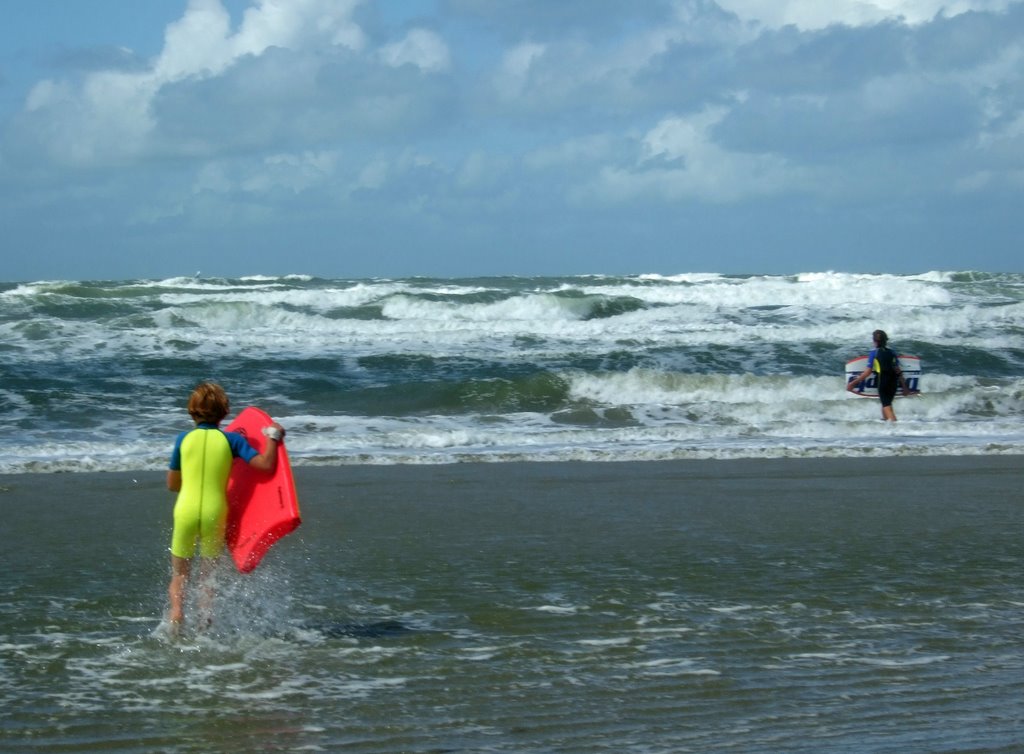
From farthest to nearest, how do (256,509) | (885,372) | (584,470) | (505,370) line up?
1. (505,370)
2. (885,372)
3. (584,470)
4. (256,509)

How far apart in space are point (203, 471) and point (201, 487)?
70mm

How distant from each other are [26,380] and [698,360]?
11.8 meters

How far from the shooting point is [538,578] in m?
6.67

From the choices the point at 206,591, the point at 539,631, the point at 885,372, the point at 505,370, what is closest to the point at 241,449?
the point at 206,591

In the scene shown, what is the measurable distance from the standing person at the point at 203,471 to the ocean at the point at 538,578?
30 cm

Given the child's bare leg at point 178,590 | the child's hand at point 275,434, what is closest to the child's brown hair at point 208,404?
the child's hand at point 275,434

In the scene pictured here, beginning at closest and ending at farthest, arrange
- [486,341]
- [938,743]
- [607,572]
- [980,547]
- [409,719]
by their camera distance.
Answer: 1. [938,743]
2. [409,719]
3. [607,572]
4. [980,547]
5. [486,341]

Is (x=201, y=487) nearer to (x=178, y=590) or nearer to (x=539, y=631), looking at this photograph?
(x=178, y=590)

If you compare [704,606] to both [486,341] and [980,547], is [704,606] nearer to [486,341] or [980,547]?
[980,547]

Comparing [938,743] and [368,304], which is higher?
[368,304]

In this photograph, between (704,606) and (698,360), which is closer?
(704,606)

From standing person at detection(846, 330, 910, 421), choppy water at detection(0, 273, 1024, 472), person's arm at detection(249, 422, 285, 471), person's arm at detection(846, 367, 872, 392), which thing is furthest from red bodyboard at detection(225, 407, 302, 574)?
person's arm at detection(846, 367, 872, 392)

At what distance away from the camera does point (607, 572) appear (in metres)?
6.84

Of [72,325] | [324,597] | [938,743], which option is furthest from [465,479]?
[72,325]
